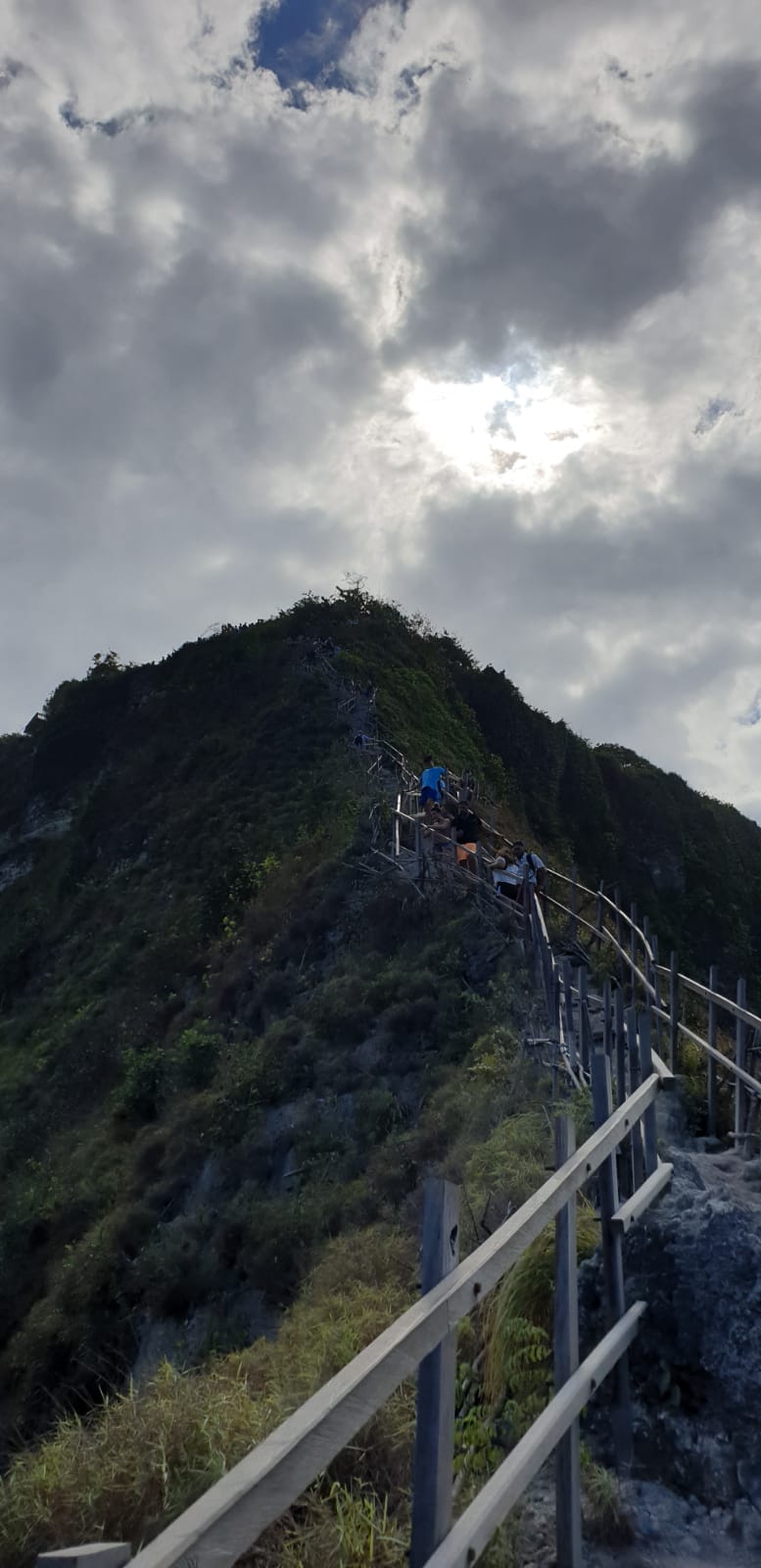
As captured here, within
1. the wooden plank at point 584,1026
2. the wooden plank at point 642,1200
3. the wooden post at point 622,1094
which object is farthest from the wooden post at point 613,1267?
the wooden plank at point 584,1026

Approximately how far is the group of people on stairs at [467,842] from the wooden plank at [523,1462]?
10173 millimetres

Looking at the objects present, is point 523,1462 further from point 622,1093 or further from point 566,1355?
point 622,1093

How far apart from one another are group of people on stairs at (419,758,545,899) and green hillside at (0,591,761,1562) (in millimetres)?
893

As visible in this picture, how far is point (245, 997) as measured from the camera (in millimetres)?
17625

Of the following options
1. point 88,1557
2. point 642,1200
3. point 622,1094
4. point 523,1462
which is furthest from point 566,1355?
point 622,1094

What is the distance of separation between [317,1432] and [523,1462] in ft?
4.30

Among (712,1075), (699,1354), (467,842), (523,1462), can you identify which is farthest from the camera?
(467,842)

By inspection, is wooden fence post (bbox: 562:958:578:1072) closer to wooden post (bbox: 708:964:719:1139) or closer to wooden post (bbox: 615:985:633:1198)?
wooden post (bbox: 615:985:633:1198)

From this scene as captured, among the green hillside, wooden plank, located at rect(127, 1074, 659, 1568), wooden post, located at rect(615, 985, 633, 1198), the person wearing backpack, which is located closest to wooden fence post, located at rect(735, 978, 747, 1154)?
wooden post, located at rect(615, 985, 633, 1198)

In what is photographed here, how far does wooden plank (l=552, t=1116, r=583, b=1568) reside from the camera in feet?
12.8

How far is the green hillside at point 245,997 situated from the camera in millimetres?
10477

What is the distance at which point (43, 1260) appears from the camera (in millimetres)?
14102

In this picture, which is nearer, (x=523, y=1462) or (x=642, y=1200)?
(x=523, y=1462)

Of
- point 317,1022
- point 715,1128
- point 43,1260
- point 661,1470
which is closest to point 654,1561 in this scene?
point 661,1470
